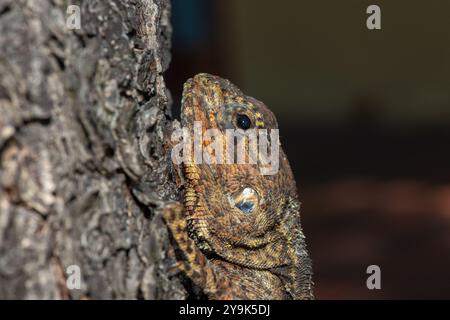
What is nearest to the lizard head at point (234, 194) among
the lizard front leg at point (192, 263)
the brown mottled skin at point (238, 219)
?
the brown mottled skin at point (238, 219)

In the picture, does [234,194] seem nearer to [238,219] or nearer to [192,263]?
[238,219]

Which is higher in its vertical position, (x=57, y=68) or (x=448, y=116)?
(x=57, y=68)

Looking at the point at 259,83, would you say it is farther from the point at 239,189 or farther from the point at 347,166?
the point at 239,189

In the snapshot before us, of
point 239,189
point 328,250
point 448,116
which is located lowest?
point 328,250
